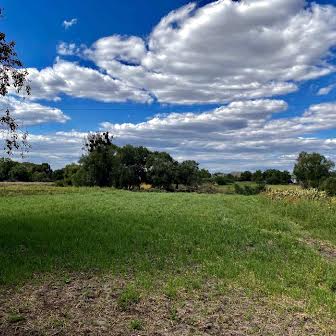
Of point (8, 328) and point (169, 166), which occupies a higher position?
point (169, 166)

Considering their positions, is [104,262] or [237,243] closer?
[104,262]

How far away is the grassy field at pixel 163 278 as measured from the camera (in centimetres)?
723

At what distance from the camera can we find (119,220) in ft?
64.1

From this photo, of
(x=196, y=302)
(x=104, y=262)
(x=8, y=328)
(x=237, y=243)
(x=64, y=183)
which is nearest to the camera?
(x=8, y=328)

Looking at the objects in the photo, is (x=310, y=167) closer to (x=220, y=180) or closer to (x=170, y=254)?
(x=220, y=180)

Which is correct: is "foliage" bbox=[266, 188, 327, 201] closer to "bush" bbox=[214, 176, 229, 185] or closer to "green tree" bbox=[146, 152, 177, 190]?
"green tree" bbox=[146, 152, 177, 190]

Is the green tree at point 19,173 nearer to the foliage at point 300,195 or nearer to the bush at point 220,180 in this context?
the bush at point 220,180

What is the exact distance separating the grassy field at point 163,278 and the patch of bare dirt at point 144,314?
19mm

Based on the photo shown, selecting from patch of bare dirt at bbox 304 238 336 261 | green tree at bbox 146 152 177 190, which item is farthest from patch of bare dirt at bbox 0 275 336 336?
green tree at bbox 146 152 177 190

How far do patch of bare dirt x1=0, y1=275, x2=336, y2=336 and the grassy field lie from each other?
0.06 ft

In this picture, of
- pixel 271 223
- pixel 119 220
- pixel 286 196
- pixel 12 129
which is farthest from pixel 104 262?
pixel 286 196

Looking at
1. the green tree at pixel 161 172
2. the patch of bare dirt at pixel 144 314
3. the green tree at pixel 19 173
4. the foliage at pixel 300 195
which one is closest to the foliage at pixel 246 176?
the green tree at pixel 161 172

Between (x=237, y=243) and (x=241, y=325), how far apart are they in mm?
7596

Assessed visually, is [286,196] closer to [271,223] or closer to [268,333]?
[271,223]
